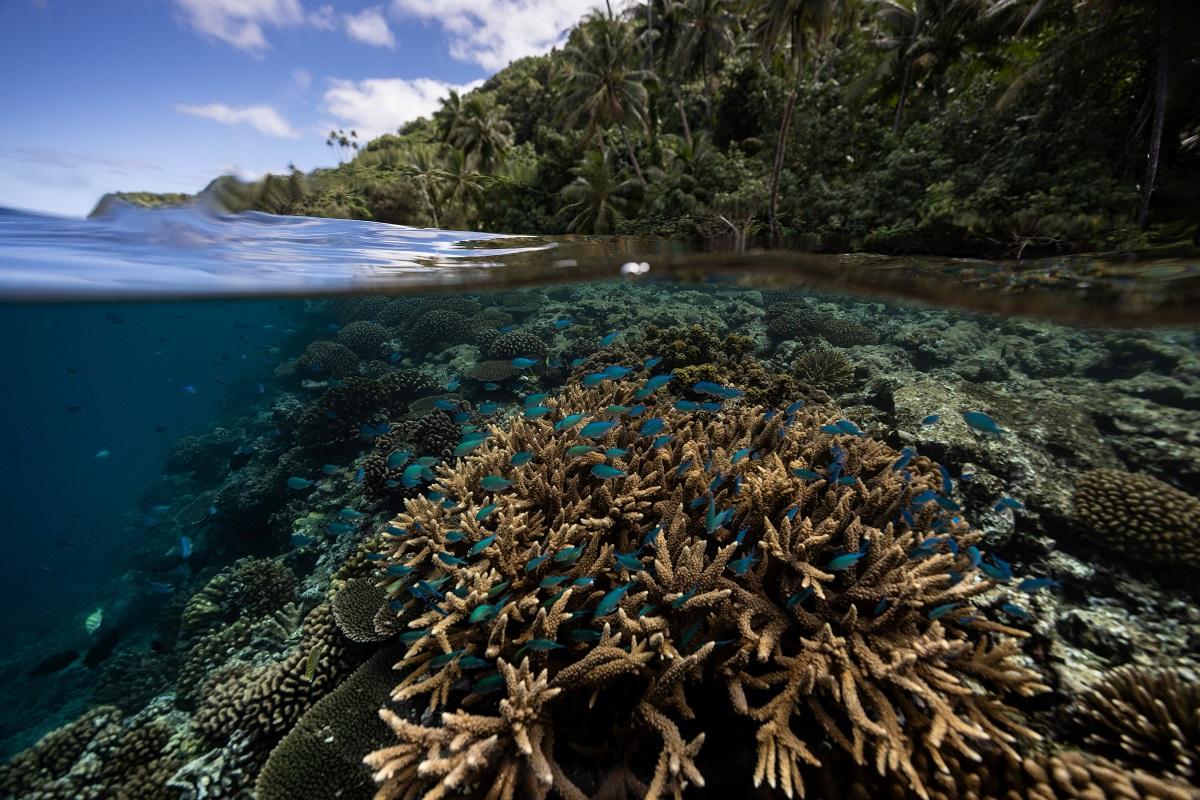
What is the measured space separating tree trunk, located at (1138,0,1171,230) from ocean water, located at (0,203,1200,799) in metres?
2.69

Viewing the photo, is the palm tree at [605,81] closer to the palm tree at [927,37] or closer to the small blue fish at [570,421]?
the palm tree at [927,37]

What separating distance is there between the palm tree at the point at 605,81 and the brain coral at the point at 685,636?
22424 mm

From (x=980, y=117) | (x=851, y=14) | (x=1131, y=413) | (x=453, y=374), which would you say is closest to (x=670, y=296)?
(x=453, y=374)

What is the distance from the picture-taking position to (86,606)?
10.4 metres

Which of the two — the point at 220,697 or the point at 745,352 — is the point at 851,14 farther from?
the point at 220,697

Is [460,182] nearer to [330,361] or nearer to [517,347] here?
[330,361]

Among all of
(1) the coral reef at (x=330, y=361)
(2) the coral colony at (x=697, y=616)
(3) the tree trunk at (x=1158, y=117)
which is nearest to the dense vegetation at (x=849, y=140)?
(3) the tree trunk at (x=1158, y=117)

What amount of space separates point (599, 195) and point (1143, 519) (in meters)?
22.4

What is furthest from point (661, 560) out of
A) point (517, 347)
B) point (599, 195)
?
point (599, 195)

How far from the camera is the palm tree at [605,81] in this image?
74.9 ft

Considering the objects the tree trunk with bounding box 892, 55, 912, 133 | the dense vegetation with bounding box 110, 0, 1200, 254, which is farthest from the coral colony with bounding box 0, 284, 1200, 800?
the tree trunk with bounding box 892, 55, 912, 133

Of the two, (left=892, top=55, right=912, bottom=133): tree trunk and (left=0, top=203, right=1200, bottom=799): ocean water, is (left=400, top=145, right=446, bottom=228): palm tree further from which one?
(left=892, top=55, right=912, bottom=133): tree trunk

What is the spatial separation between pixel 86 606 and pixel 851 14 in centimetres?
3856

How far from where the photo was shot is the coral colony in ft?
8.54
